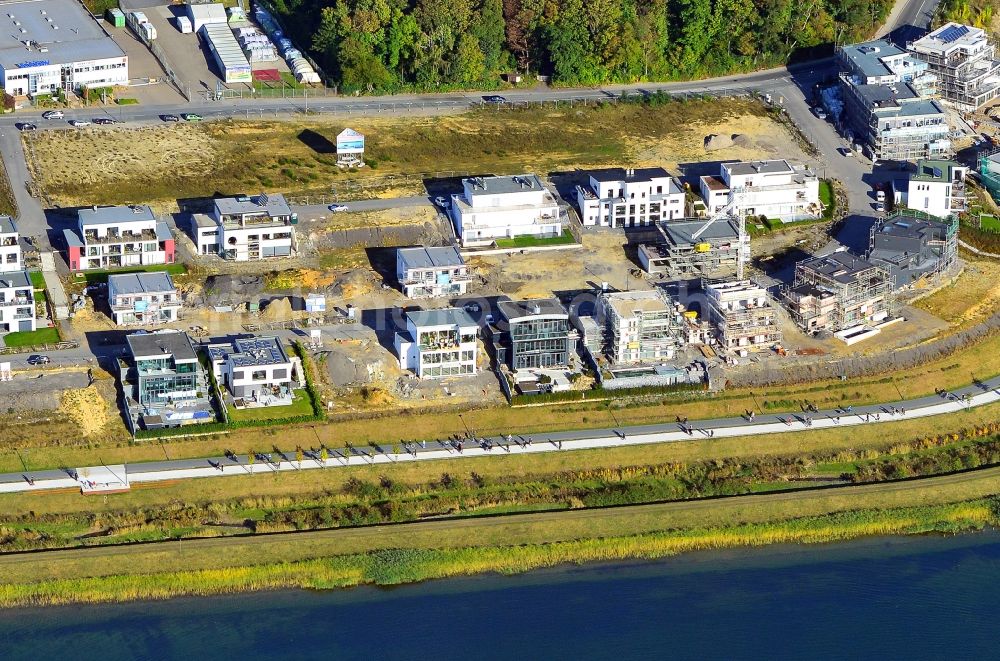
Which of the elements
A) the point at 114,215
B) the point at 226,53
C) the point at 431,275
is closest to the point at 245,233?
the point at 114,215

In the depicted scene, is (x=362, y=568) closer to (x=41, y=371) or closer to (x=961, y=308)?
(x=41, y=371)

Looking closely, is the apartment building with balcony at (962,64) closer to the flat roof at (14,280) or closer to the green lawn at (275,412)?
the green lawn at (275,412)

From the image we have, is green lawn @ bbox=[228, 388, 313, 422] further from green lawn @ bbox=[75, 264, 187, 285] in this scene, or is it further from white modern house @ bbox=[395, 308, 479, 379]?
green lawn @ bbox=[75, 264, 187, 285]

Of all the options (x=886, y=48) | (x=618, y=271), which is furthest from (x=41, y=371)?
(x=886, y=48)

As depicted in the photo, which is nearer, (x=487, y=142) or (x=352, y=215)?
(x=352, y=215)

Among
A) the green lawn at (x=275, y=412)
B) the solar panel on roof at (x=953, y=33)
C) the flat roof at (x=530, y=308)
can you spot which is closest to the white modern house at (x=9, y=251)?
the green lawn at (x=275, y=412)

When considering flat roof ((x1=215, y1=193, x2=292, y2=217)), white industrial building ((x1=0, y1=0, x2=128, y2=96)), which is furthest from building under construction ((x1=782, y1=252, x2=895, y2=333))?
white industrial building ((x1=0, y1=0, x2=128, y2=96))
